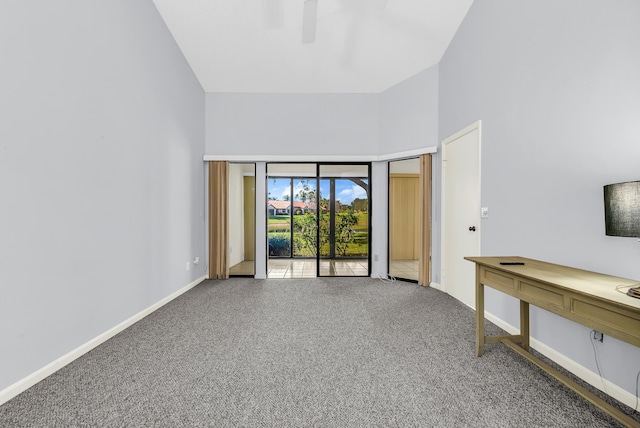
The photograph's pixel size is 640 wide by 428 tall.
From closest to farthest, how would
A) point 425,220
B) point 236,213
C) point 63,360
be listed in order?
point 63,360 → point 425,220 → point 236,213

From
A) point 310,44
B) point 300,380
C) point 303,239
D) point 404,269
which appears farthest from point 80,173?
point 404,269

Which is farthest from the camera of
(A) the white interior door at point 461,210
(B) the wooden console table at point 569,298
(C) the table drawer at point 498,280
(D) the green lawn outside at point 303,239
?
(D) the green lawn outside at point 303,239

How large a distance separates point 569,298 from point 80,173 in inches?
137

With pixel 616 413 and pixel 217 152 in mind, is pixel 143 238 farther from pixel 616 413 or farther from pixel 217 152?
pixel 616 413

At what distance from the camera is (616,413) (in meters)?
1.41

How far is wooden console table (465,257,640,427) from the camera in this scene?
1.28m

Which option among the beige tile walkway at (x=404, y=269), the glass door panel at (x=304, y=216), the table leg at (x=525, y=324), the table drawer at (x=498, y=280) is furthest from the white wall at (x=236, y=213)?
the table leg at (x=525, y=324)

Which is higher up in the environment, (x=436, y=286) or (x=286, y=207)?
(x=286, y=207)

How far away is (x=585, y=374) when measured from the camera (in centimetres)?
191

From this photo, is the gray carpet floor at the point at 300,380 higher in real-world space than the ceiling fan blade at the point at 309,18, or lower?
lower

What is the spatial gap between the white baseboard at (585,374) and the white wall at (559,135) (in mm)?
46

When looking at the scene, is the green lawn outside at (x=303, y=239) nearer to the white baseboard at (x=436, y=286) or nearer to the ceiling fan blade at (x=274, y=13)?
the white baseboard at (x=436, y=286)

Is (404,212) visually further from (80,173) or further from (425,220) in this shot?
(80,173)

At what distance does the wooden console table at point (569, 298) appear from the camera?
1.28 meters
